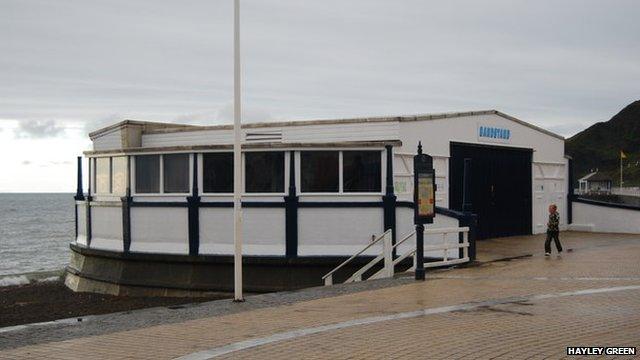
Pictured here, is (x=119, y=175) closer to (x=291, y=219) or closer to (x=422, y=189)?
(x=291, y=219)

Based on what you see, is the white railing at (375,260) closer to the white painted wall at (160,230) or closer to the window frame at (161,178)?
the white painted wall at (160,230)

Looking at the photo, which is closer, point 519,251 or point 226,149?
point 226,149

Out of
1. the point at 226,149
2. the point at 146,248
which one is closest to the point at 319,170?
the point at 226,149

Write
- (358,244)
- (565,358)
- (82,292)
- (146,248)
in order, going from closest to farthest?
(565,358) < (358,244) < (146,248) < (82,292)

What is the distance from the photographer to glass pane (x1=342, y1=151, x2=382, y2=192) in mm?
20359

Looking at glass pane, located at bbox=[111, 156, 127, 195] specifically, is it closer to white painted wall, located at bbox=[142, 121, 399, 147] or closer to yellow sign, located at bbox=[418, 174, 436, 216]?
white painted wall, located at bbox=[142, 121, 399, 147]

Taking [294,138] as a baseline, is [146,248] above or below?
below

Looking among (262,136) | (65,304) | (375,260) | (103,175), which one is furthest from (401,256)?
(103,175)

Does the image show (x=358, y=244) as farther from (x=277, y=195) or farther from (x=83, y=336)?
(x=83, y=336)

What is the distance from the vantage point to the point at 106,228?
23328mm

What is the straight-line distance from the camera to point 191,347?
377 inches

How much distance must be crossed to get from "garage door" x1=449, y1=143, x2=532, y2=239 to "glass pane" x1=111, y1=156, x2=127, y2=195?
9.85 m

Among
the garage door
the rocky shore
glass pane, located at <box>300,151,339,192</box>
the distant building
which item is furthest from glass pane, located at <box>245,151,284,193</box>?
the distant building

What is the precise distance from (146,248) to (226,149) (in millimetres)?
3783
